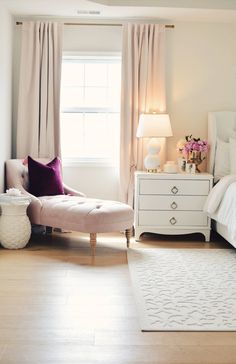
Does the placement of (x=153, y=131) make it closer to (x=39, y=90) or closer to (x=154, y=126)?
(x=154, y=126)

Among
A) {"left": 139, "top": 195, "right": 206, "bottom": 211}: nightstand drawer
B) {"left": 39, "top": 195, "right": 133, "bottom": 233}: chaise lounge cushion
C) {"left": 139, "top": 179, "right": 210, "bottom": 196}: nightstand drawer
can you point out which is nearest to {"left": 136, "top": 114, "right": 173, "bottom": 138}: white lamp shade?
{"left": 139, "top": 179, "right": 210, "bottom": 196}: nightstand drawer

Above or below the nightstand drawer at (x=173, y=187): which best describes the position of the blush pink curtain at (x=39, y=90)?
above

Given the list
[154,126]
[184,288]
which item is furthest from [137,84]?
[184,288]

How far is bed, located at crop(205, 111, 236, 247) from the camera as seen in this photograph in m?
4.41

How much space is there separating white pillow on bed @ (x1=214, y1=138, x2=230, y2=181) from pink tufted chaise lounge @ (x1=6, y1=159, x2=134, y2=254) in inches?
48.1

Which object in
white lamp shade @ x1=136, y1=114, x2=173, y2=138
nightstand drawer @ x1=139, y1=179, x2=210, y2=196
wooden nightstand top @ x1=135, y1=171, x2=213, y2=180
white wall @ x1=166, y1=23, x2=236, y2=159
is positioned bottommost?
nightstand drawer @ x1=139, y1=179, x2=210, y2=196

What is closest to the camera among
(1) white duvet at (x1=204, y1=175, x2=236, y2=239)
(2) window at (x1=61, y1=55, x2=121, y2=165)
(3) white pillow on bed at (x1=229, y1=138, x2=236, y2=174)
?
(1) white duvet at (x1=204, y1=175, x2=236, y2=239)

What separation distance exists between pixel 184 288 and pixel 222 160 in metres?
2.09

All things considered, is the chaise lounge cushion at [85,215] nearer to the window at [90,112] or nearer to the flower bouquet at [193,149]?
the window at [90,112]

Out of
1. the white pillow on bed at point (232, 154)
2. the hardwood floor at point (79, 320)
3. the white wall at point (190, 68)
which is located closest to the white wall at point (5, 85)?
the white wall at point (190, 68)

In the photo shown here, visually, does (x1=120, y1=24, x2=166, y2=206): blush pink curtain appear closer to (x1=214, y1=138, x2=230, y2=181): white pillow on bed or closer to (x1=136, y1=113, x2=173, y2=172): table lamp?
(x1=136, y1=113, x2=173, y2=172): table lamp

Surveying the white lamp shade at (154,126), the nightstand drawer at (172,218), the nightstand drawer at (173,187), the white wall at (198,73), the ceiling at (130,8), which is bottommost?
the nightstand drawer at (172,218)

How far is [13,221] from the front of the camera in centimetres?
445

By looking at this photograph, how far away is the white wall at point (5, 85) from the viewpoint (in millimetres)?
4750
